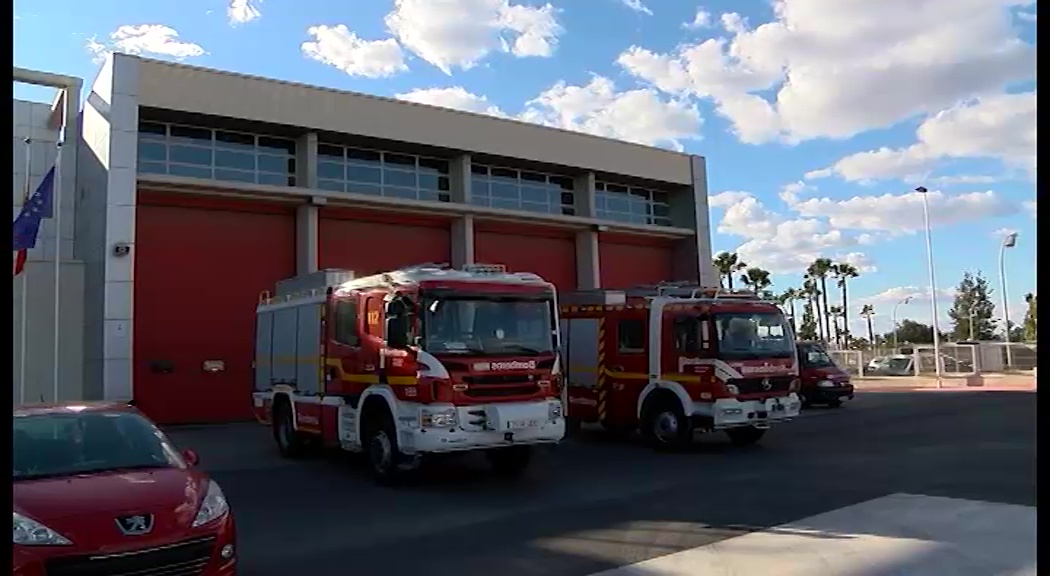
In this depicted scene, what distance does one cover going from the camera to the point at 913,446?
15.0 meters

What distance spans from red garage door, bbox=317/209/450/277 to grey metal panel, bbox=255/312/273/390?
7.29 m

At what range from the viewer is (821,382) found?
2494 centimetres

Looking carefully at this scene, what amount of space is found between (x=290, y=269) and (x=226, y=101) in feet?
15.6

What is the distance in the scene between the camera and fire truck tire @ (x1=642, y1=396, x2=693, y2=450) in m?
15.0

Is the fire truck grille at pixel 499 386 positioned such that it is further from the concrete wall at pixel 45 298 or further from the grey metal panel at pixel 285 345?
the concrete wall at pixel 45 298

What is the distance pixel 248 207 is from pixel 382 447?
44.6ft

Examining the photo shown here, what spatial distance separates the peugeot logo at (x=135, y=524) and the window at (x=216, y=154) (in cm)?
1884

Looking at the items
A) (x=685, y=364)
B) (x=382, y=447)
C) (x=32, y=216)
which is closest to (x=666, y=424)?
(x=685, y=364)

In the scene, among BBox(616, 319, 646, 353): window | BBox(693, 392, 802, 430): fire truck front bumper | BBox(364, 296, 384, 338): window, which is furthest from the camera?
BBox(616, 319, 646, 353): window

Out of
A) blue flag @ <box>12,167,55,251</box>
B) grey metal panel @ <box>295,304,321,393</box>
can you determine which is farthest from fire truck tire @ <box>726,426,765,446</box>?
blue flag @ <box>12,167,55,251</box>

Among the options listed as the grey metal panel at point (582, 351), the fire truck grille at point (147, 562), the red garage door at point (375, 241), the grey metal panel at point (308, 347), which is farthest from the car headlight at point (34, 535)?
the red garage door at point (375, 241)

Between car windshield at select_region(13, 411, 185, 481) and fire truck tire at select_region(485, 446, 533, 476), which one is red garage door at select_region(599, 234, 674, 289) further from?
car windshield at select_region(13, 411, 185, 481)

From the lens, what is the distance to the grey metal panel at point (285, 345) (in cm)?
1491

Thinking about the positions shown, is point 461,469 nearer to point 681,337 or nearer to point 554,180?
point 681,337
